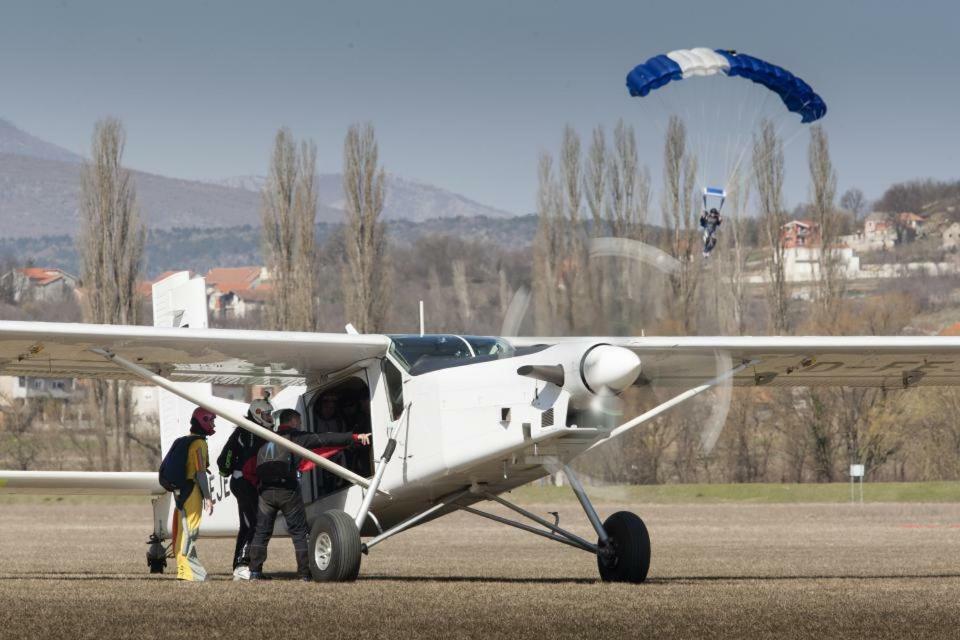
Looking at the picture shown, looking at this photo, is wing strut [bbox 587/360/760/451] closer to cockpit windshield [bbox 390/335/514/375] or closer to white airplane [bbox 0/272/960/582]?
white airplane [bbox 0/272/960/582]

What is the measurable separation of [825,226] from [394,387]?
5097 cm

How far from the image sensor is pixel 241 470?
15266 mm

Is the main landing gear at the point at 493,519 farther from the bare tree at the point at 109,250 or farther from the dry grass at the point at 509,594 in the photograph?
the bare tree at the point at 109,250

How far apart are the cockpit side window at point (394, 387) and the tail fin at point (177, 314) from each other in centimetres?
377

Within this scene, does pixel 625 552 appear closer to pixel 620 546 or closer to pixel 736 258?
pixel 620 546

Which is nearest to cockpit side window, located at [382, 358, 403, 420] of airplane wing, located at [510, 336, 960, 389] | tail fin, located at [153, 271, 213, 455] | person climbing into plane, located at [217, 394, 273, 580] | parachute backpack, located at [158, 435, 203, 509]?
person climbing into plane, located at [217, 394, 273, 580]

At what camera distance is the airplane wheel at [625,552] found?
45.1 ft

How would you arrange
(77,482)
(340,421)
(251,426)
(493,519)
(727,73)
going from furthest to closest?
1. (727,73)
2. (77,482)
3. (340,421)
4. (251,426)
5. (493,519)

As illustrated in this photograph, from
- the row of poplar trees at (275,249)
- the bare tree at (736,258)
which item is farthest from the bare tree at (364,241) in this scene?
the bare tree at (736,258)

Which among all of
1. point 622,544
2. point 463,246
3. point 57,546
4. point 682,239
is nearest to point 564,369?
point 622,544

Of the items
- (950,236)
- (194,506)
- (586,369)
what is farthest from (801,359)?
(950,236)

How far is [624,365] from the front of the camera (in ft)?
40.4

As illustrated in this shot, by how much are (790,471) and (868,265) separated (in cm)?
11756

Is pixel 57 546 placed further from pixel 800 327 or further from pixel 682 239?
pixel 800 327
